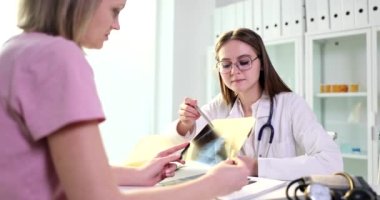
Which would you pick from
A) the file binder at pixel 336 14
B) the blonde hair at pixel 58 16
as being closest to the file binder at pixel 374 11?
the file binder at pixel 336 14

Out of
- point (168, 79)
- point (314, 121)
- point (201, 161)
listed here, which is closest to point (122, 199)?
point (201, 161)

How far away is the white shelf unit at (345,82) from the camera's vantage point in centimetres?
194

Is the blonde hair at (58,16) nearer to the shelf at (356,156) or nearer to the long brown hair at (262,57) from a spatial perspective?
the long brown hair at (262,57)

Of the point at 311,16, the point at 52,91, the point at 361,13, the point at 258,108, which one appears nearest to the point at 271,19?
the point at 311,16

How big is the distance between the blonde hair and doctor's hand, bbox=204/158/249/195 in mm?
340

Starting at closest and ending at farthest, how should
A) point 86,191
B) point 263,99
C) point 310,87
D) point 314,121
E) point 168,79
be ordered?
1. point 86,191
2. point 314,121
3. point 263,99
4. point 310,87
5. point 168,79

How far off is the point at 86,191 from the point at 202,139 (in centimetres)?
56

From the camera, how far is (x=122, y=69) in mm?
2502

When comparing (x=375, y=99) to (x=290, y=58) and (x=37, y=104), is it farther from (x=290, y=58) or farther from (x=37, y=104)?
(x=37, y=104)

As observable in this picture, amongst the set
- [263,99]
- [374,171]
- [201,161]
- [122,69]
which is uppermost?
[122,69]

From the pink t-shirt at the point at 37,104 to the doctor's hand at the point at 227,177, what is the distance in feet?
0.82

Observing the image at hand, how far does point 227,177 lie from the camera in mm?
626

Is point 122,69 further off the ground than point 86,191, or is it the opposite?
point 122,69

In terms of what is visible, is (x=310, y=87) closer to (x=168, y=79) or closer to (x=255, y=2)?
(x=255, y=2)
